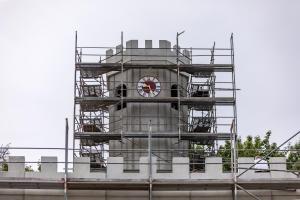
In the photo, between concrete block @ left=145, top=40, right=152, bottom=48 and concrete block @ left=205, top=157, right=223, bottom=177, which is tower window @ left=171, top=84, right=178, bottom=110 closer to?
concrete block @ left=145, top=40, right=152, bottom=48

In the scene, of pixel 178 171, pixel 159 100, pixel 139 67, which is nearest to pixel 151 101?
pixel 159 100

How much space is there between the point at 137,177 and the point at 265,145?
22.2m

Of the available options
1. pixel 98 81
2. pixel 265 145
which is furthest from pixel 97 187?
pixel 265 145

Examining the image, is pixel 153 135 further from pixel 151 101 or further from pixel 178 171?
pixel 178 171

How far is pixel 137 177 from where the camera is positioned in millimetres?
25344

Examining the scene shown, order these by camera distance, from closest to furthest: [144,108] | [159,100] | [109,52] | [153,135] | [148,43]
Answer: [153,135]
[159,100]
[144,108]
[148,43]
[109,52]

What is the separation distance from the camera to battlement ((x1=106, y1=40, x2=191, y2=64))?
35.6m

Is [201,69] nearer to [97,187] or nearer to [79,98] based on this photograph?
[79,98]

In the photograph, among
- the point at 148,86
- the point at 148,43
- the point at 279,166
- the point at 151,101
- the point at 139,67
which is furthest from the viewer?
the point at 148,43

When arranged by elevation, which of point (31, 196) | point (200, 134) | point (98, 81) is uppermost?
point (98, 81)

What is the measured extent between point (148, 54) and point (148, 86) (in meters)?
1.46

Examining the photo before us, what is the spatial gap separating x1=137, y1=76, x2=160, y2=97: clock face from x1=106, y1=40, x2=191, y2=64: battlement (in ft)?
2.50

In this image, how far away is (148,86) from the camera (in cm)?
3519

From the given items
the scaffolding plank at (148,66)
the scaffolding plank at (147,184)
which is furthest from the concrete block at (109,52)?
the scaffolding plank at (147,184)
